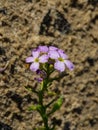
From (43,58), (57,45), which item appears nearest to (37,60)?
(43,58)

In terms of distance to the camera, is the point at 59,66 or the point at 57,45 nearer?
the point at 59,66

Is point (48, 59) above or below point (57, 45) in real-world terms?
above

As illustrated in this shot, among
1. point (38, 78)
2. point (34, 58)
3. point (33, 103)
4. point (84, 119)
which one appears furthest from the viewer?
point (84, 119)

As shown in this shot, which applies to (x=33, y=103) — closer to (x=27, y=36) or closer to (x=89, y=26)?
(x=27, y=36)

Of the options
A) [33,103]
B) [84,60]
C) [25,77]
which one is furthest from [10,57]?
[84,60]

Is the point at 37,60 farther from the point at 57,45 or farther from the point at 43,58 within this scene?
the point at 57,45

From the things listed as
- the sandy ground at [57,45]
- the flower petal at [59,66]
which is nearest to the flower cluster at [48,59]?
the flower petal at [59,66]

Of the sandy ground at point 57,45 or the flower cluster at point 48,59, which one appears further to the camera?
the sandy ground at point 57,45

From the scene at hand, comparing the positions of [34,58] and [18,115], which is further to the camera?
[18,115]

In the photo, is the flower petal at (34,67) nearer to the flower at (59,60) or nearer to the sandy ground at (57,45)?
the flower at (59,60)
